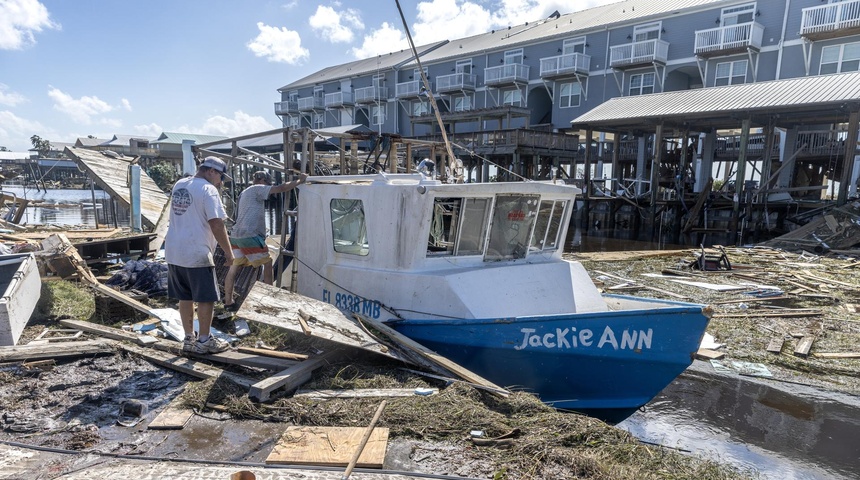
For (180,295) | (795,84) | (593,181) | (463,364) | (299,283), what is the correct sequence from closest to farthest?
(180,295), (463,364), (299,283), (795,84), (593,181)

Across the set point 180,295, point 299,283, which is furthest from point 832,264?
point 180,295

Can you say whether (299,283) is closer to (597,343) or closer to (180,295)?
(180,295)

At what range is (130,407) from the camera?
3.89 meters

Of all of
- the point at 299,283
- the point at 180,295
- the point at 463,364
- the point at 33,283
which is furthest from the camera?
the point at 299,283

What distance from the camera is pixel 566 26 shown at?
119 feet

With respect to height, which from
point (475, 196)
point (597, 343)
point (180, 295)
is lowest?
point (597, 343)

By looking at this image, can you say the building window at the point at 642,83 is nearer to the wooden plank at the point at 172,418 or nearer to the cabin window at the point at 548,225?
the cabin window at the point at 548,225

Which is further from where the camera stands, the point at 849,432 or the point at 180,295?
the point at 849,432

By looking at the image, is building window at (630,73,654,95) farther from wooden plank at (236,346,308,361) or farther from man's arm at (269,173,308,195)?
wooden plank at (236,346,308,361)

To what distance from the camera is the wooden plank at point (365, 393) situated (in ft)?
14.0

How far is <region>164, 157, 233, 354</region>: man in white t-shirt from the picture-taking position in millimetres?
4602

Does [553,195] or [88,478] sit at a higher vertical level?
[553,195]

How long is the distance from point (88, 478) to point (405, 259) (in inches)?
132

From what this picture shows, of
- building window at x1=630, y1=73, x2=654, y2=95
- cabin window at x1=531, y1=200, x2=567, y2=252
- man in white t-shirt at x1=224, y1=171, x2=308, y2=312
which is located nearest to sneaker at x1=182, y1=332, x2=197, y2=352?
man in white t-shirt at x1=224, y1=171, x2=308, y2=312
